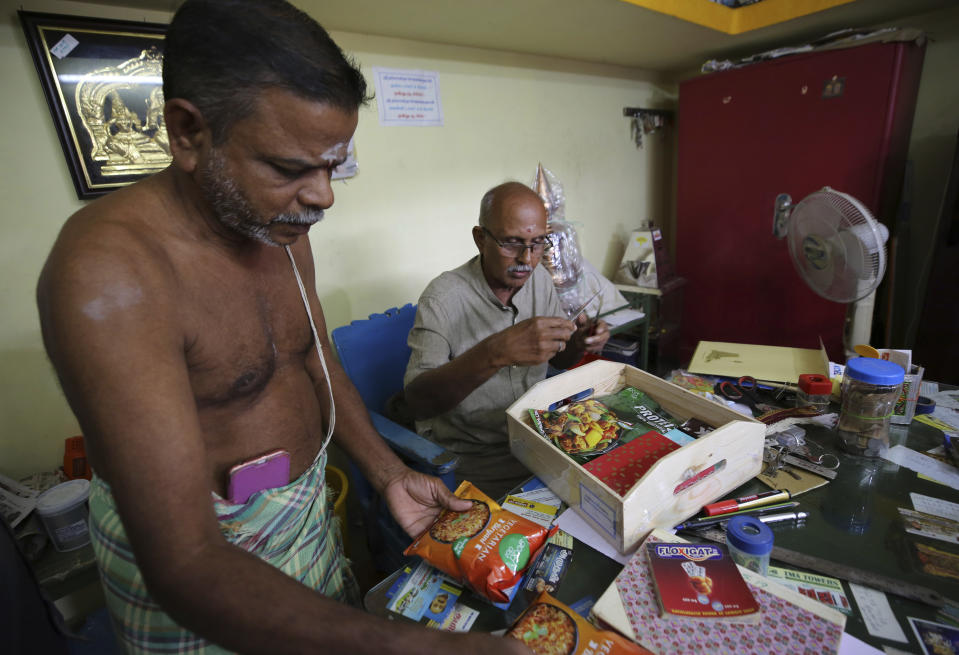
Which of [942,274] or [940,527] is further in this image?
[942,274]

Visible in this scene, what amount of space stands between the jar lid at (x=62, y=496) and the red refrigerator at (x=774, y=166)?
10.9 ft

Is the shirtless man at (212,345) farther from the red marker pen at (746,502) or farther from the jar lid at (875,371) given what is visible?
the jar lid at (875,371)

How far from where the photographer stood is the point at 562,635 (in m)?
0.63

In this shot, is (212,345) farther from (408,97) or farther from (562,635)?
(408,97)

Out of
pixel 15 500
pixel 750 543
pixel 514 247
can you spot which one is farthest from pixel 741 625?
pixel 15 500

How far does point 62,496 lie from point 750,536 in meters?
1.82

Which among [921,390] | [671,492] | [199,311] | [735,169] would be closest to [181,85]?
[199,311]

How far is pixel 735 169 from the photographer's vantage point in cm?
276

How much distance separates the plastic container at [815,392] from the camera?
1.22m

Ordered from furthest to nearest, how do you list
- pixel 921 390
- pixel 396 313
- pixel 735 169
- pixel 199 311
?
pixel 735 169
pixel 396 313
pixel 921 390
pixel 199 311

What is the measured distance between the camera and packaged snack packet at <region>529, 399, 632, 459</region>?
97cm

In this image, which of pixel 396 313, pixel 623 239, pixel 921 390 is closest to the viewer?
pixel 921 390

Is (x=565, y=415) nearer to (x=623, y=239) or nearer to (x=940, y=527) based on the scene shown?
(x=940, y=527)

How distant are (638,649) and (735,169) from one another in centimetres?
290
